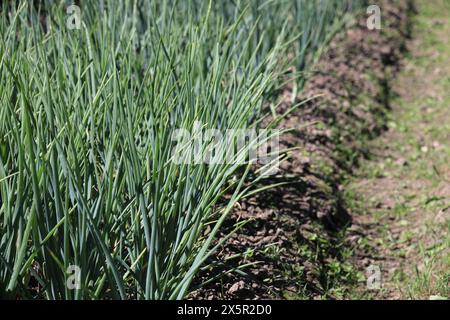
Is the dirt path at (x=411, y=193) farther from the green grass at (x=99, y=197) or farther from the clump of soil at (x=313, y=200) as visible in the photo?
the green grass at (x=99, y=197)

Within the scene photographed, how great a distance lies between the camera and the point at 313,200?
338 cm

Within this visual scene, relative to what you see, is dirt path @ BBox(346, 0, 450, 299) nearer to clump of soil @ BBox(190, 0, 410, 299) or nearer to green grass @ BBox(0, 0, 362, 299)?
clump of soil @ BBox(190, 0, 410, 299)

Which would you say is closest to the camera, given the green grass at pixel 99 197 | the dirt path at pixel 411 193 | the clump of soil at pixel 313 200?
the green grass at pixel 99 197

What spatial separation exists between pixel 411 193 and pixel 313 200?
0.80 m

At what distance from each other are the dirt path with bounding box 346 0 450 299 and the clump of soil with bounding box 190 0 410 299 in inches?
4.8

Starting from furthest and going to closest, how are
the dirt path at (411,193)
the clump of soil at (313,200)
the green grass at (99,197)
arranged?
the dirt path at (411,193) → the clump of soil at (313,200) → the green grass at (99,197)

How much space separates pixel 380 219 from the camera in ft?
12.0

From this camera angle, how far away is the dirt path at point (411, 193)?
304 cm

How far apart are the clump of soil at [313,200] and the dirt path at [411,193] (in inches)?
4.8

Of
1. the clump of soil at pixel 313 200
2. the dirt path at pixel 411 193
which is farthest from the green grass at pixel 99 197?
the dirt path at pixel 411 193

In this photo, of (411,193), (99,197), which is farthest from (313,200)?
(99,197)
